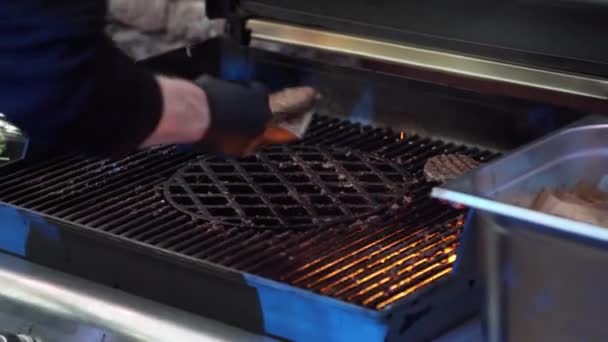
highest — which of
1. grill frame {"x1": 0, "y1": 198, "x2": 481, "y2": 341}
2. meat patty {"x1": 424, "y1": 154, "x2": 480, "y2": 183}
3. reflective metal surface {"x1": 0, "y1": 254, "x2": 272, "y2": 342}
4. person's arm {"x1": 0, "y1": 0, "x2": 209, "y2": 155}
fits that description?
person's arm {"x1": 0, "y1": 0, "x2": 209, "y2": 155}

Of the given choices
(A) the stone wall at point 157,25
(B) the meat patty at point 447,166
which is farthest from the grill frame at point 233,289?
(A) the stone wall at point 157,25

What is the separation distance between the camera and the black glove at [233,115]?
106 cm

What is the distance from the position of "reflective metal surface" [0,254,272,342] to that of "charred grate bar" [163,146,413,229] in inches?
6.4

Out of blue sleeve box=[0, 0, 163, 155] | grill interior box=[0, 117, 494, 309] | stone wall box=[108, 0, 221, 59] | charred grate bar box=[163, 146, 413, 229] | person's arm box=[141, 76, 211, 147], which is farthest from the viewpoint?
stone wall box=[108, 0, 221, 59]

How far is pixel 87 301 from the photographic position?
120 cm

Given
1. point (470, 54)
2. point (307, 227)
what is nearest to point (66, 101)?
point (307, 227)

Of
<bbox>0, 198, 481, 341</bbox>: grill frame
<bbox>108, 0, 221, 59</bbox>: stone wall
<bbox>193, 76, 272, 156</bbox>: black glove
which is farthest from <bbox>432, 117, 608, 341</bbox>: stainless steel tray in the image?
<bbox>108, 0, 221, 59</bbox>: stone wall

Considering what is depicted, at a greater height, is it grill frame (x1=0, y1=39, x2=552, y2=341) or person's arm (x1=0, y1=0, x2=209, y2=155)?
person's arm (x1=0, y1=0, x2=209, y2=155)

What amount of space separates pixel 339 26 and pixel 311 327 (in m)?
0.59

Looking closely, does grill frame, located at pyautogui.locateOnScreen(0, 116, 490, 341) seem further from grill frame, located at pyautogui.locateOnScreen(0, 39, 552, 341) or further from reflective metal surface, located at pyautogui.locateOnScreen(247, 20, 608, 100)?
reflective metal surface, located at pyautogui.locateOnScreen(247, 20, 608, 100)

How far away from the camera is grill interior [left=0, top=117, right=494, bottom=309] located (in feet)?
3.67

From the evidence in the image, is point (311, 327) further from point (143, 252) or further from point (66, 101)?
point (66, 101)

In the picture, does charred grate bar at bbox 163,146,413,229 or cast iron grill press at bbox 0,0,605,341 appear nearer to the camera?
cast iron grill press at bbox 0,0,605,341

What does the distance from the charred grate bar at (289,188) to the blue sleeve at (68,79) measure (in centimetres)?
35
